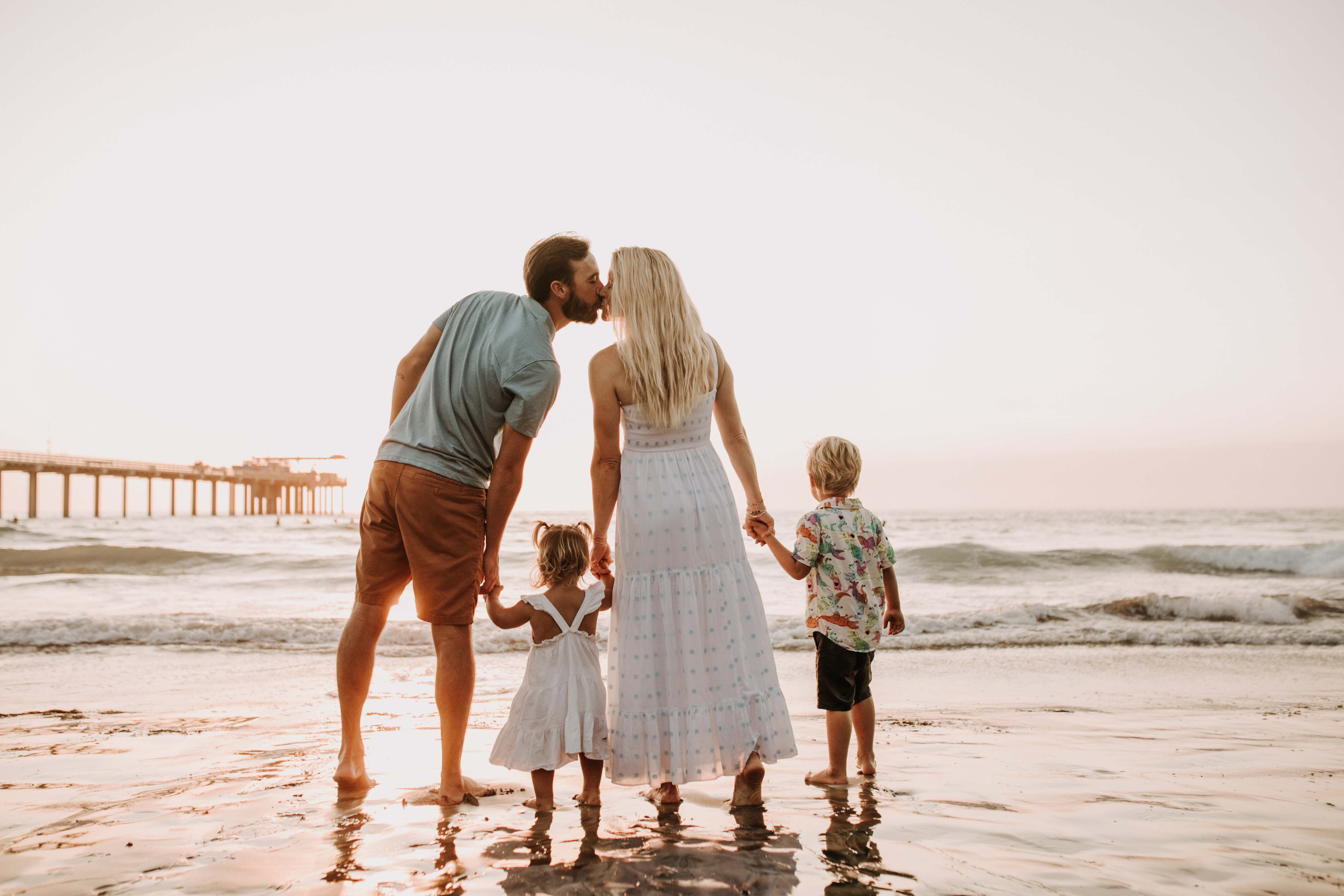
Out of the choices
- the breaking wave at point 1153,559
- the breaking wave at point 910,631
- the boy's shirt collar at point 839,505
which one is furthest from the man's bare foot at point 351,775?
the breaking wave at point 1153,559

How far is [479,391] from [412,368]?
321 millimetres

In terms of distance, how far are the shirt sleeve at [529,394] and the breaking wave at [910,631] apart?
401cm

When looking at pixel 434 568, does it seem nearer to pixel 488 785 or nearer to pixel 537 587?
pixel 537 587

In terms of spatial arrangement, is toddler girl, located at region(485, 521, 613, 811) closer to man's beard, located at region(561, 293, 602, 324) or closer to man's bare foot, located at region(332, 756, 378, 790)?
man's bare foot, located at region(332, 756, 378, 790)

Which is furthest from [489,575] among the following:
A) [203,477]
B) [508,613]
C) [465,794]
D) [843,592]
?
[203,477]

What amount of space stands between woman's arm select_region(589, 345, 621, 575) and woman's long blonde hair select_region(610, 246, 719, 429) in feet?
0.19

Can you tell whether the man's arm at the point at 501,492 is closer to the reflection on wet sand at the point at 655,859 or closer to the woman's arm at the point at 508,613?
the woman's arm at the point at 508,613

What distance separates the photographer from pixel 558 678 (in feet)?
8.51

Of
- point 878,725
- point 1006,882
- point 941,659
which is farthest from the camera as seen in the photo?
point 941,659

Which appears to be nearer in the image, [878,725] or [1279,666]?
[878,725]

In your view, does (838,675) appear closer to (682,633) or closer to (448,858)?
(682,633)

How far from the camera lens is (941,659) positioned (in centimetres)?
654

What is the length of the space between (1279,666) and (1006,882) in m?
5.62

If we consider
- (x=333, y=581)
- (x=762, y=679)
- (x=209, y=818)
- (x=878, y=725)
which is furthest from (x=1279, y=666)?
(x=333, y=581)
